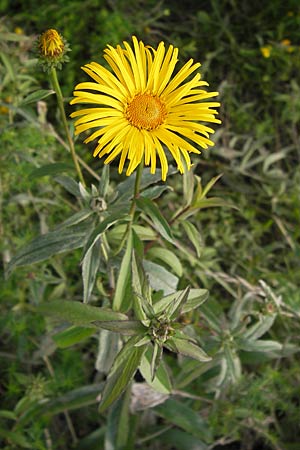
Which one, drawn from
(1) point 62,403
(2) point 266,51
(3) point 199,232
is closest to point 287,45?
(2) point 266,51

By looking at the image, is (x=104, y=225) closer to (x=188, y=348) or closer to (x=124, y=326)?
(x=124, y=326)

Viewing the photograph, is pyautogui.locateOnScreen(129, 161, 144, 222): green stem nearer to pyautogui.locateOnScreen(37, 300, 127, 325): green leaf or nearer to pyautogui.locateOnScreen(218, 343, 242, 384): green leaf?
pyautogui.locateOnScreen(37, 300, 127, 325): green leaf

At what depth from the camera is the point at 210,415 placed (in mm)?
2029

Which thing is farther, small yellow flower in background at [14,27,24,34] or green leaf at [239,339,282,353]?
small yellow flower in background at [14,27,24,34]

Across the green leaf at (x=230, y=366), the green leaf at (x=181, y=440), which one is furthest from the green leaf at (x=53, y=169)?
the green leaf at (x=181, y=440)

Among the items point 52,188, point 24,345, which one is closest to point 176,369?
point 24,345

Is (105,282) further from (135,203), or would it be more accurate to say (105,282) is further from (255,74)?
(255,74)

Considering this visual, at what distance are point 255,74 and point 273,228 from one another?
2.54ft

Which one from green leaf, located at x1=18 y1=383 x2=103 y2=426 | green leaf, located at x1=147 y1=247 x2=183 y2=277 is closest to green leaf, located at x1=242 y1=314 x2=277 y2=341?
green leaf, located at x1=147 y1=247 x2=183 y2=277

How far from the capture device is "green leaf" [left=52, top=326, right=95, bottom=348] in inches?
68.9

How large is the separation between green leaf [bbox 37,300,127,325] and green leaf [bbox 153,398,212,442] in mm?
633

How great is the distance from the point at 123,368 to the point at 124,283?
270 mm

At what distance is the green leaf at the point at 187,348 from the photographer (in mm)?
1319

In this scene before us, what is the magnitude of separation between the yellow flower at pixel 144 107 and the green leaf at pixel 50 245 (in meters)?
0.30
